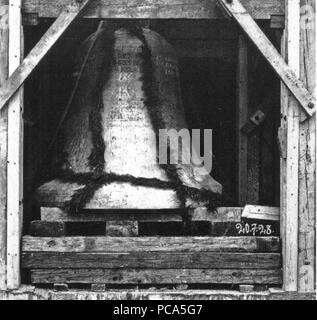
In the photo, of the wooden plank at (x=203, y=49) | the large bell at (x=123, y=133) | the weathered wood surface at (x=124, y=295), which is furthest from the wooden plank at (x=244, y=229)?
the wooden plank at (x=203, y=49)

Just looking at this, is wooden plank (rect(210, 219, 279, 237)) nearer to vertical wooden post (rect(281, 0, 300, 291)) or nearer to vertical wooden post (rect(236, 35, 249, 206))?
vertical wooden post (rect(281, 0, 300, 291))

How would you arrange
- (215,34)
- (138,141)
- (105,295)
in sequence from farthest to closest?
(215,34)
(138,141)
(105,295)

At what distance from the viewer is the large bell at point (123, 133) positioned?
6457mm

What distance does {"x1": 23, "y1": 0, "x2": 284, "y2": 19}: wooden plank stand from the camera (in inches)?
250

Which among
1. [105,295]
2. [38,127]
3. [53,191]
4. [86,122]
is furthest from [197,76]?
[105,295]

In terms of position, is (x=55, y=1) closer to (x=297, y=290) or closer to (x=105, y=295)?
(x=105, y=295)

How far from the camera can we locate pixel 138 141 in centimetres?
676

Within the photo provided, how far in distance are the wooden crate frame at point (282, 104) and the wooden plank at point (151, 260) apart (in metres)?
0.16

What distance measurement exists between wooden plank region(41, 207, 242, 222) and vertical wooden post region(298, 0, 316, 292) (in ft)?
1.84

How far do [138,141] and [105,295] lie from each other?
136 cm

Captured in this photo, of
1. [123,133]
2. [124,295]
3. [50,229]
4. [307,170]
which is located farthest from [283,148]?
[50,229]

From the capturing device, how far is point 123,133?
6.78 meters

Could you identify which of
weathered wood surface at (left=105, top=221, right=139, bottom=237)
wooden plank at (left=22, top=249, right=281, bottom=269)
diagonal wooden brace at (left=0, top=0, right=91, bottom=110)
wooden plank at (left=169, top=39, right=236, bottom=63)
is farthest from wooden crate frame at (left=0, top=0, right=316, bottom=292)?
wooden plank at (left=169, top=39, right=236, bottom=63)

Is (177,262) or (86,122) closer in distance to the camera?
(177,262)
